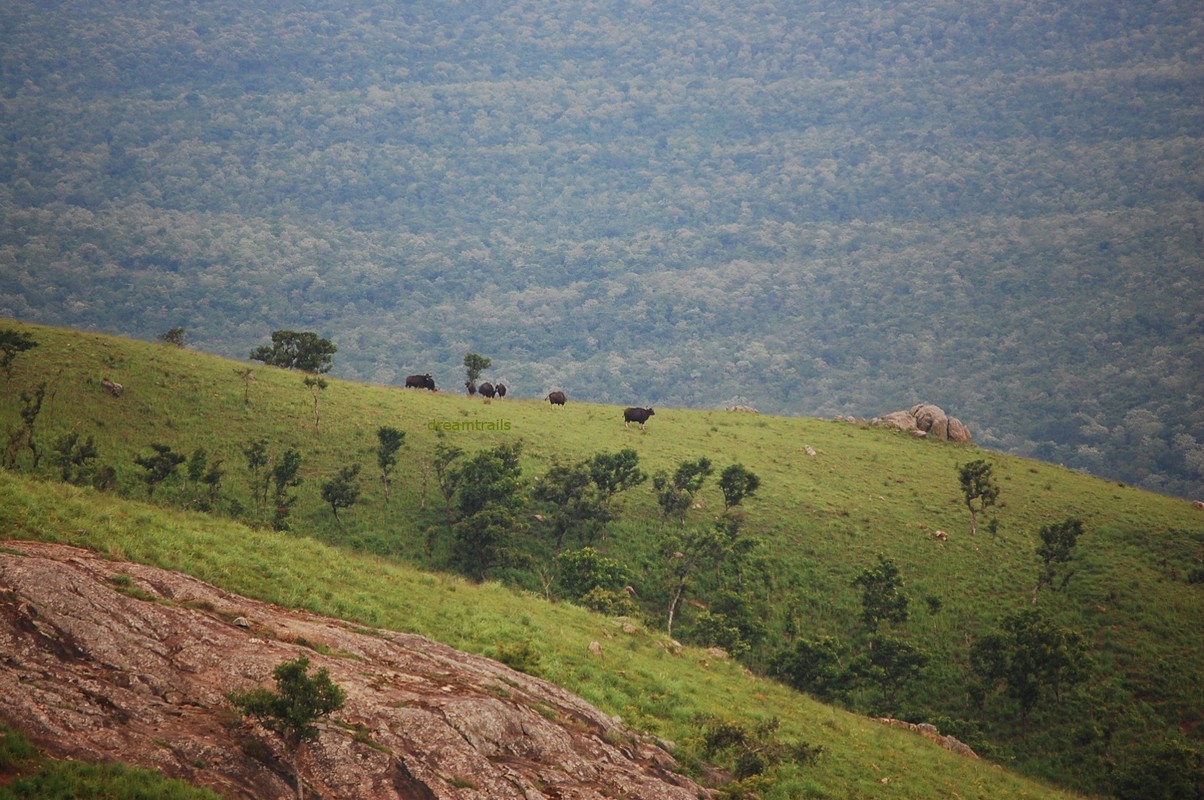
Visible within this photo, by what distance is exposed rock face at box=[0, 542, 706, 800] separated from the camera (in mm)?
13766

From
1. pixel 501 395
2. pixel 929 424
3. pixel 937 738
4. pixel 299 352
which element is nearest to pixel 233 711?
pixel 937 738

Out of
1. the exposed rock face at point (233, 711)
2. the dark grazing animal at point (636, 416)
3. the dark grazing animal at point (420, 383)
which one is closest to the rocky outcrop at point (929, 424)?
the dark grazing animal at point (636, 416)

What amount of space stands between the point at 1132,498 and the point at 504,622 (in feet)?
193

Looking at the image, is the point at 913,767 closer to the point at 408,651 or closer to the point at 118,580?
the point at 408,651

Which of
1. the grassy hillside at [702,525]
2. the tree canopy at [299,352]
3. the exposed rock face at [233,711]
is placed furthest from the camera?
the tree canopy at [299,352]

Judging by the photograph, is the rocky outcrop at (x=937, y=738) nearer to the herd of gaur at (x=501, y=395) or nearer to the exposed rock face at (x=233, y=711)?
the exposed rock face at (x=233, y=711)

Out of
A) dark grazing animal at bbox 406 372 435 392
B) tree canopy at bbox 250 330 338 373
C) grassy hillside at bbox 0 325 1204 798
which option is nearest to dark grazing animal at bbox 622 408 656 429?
grassy hillside at bbox 0 325 1204 798

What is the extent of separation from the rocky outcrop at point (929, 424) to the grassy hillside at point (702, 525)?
7.96ft

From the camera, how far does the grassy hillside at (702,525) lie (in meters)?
25.9

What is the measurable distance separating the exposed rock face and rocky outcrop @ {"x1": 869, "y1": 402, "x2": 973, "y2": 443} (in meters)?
65.9

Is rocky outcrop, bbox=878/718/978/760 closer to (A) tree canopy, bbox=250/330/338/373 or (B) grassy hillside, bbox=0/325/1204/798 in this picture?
(B) grassy hillside, bbox=0/325/1204/798

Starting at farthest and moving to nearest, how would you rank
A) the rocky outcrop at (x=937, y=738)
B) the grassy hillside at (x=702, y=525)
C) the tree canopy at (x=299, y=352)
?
1. the tree canopy at (x=299, y=352)
2. the rocky outcrop at (x=937, y=738)
3. the grassy hillside at (x=702, y=525)

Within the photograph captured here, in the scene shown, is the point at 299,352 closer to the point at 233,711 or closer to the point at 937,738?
the point at 937,738

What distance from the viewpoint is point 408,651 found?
2088 cm
